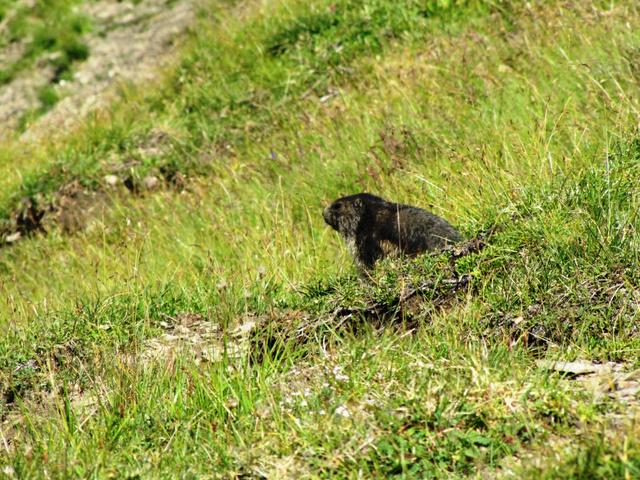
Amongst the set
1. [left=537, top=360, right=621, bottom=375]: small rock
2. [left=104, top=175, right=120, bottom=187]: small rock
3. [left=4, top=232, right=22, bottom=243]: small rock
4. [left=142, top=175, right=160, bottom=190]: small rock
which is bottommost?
[left=4, top=232, right=22, bottom=243]: small rock

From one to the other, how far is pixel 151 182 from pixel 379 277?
5677 mm

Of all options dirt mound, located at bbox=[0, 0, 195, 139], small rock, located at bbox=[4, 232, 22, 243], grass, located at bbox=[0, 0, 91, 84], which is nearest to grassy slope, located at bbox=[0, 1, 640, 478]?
small rock, located at bbox=[4, 232, 22, 243]

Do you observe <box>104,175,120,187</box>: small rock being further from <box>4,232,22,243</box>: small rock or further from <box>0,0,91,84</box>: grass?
<box>0,0,91,84</box>: grass

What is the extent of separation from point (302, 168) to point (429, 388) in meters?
4.73

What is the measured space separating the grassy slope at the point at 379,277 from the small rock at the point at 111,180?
8.1 inches

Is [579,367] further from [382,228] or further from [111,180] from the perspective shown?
[111,180]

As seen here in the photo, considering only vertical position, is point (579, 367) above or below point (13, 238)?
above

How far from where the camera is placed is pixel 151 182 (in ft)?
34.5

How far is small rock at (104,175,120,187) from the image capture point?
34.8ft

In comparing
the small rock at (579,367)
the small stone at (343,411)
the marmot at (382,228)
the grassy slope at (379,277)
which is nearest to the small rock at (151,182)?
the grassy slope at (379,277)

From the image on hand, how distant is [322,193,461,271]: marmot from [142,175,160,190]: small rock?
4.00m

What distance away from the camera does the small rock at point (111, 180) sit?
10.6 m

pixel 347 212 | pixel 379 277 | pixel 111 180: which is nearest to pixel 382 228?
pixel 347 212

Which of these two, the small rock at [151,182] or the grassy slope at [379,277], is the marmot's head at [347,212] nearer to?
the grassy slope at [379,277]
